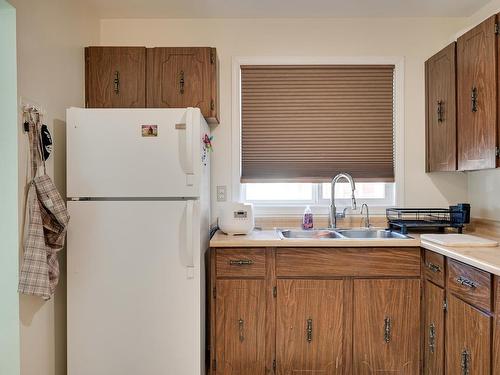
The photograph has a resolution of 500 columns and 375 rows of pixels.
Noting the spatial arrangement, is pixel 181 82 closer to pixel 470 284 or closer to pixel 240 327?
pixel 240 327

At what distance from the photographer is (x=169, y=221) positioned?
1830mm

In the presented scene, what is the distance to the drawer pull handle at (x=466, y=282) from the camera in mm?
1529

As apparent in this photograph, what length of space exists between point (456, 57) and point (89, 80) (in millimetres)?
2316

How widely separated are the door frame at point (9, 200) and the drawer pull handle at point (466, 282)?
6.79 ft

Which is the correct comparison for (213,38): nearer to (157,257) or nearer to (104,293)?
(157,257)

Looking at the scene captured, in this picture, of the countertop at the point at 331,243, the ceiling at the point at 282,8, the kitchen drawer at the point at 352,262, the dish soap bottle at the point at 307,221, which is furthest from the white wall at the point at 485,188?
the dish soap bottle at the point at 307,221

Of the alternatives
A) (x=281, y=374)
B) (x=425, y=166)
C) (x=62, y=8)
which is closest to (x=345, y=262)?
(x=281, y=374)

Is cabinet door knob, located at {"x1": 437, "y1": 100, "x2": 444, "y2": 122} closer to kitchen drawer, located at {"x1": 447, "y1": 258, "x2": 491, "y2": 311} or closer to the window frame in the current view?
the window frame

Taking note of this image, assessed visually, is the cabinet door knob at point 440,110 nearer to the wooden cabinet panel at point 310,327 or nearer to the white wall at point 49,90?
the wooden cabinet panel at point 310,327

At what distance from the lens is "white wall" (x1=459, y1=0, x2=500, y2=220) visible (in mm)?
2219

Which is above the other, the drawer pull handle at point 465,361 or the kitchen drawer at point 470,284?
the kitchen drawer at point 470,284

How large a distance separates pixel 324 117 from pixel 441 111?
2.54ft

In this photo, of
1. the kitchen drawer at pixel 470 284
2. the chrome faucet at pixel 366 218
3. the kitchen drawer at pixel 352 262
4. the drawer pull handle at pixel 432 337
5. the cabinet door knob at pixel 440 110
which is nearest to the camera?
the kitchen drawer at pixel 470 284

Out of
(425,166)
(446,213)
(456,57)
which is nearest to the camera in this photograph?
(456,57)
